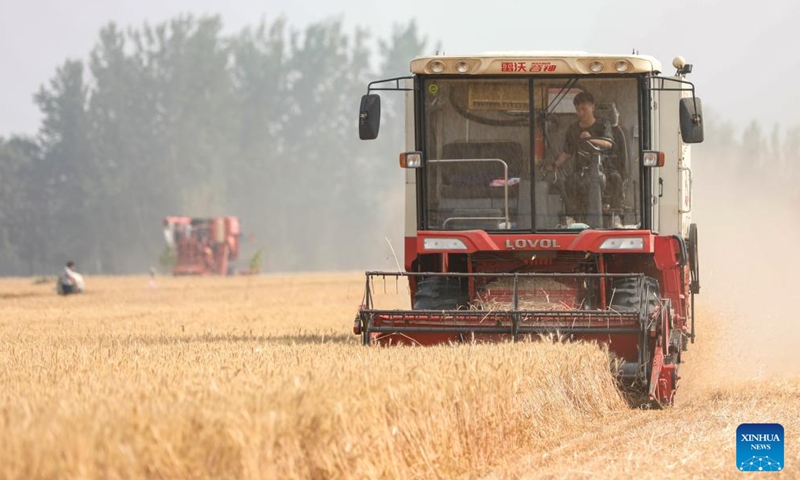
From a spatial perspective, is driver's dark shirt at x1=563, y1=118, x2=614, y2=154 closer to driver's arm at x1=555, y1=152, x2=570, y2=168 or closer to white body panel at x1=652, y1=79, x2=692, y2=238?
driver's arm at x1=555, y1=152, x2=570, y2=168

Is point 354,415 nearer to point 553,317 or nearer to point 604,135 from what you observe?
point 553,317

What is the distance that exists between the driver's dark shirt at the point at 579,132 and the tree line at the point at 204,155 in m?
61.8

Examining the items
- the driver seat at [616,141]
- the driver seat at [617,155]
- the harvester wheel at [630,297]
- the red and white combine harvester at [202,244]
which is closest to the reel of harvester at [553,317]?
the harvester wheel at [630,297]

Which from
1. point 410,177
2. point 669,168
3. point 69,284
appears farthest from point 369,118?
point 69,284

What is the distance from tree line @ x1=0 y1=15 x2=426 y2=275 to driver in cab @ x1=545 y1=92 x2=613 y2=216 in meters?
61.8

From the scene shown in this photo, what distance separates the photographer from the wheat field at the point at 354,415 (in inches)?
202

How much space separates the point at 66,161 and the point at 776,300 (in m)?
62.4

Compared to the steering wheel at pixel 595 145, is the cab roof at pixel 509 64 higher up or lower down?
higher up

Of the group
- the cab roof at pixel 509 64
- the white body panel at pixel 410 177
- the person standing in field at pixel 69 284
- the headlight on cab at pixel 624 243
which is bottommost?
the person standing in field at pixel 69 284

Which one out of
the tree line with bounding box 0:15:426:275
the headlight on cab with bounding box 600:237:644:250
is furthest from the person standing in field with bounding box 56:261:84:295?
the tree line with bounding box 0:15:426:275

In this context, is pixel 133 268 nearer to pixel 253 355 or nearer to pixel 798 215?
pixel 798 215

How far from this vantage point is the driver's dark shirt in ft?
37.4

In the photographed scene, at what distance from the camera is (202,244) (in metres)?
49.2

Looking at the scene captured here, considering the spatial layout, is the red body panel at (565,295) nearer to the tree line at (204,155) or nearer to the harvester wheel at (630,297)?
the harvester wheel at (630,297)
